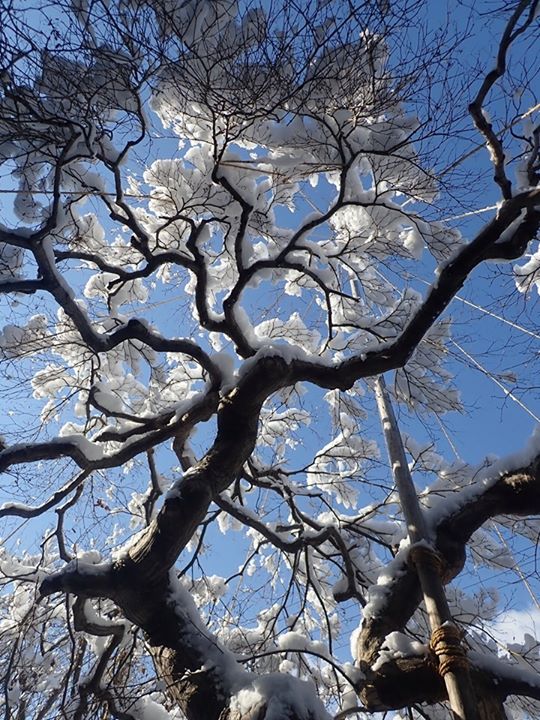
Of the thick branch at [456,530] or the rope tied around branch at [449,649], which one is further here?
the thick branch at [456,530]

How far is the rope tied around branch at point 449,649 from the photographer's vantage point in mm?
2260

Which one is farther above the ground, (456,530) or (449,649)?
(456,530)

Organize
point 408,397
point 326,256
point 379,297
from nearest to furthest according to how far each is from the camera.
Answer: point 326,256
point 408,397
point 379,297

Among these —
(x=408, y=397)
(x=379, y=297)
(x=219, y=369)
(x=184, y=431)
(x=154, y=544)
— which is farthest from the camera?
(x=379, y=297)

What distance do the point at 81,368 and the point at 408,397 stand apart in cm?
385

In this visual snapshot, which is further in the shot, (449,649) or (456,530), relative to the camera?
(456,530)

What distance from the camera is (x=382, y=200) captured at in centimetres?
488

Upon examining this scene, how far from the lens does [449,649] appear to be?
2270mm

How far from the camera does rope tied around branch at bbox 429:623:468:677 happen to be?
2.26m

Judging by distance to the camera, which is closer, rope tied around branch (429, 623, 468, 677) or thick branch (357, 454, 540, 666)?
rope tied around branch (429, 623, 468, 677)

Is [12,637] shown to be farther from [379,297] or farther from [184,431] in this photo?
[379,297]

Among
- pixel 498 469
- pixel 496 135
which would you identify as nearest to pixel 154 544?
pixel 498 469

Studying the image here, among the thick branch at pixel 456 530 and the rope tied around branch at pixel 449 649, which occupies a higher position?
the thick branch at pixel 456 530

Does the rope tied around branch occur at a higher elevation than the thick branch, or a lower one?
lower
